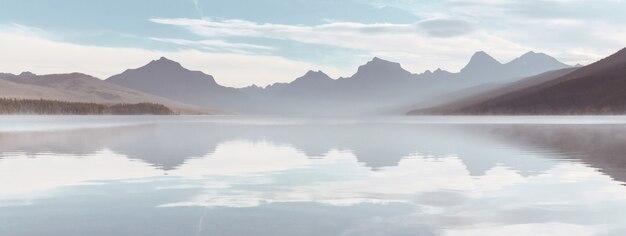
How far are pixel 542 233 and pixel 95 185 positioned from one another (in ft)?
51.3

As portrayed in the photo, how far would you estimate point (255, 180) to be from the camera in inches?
1040

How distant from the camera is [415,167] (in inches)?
1244

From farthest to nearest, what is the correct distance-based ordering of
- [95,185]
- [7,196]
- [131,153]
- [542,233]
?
[131,153] < [95,185] < [7,196] < [542,233]

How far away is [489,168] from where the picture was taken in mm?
30844

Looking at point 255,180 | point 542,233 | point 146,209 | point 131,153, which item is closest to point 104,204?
point 146,209

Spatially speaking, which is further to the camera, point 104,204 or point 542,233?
point 104,204

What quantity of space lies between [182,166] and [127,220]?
599 inches

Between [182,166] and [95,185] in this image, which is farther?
[182,166]

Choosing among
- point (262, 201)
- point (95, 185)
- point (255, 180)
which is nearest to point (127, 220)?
point (262, 201)

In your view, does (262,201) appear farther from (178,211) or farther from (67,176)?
(67,176)

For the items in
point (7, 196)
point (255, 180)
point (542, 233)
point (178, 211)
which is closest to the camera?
point (542, 233)

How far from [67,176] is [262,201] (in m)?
10.8

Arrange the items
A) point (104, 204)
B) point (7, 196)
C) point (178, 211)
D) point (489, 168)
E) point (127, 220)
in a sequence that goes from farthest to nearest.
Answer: point (489, 168) < point (7, 196) < point (104, 204) < point (178, 211) < point (127, 220)

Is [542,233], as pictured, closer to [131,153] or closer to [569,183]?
[569,183]
